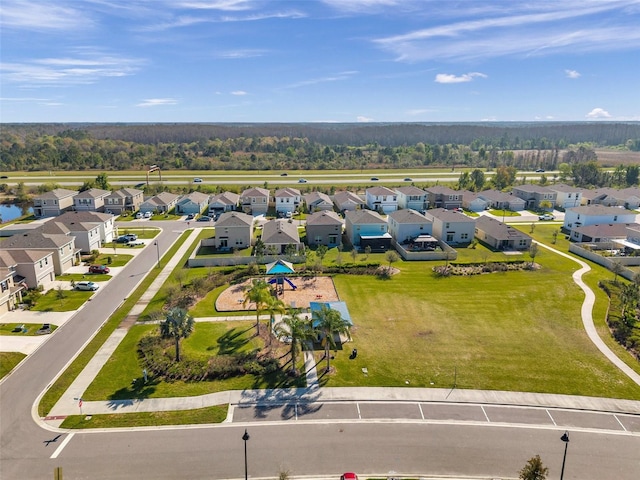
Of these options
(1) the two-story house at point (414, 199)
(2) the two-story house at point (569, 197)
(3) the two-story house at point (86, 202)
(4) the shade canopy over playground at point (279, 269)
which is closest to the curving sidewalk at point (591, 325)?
(4) the shade canopy over playground at point (279, 269)

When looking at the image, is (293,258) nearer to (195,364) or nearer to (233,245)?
(233,245)

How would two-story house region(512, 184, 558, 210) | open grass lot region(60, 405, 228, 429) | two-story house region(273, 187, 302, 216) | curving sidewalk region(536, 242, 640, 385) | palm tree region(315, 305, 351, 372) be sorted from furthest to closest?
two-story house region(512, 184, 558, 210)
two-story house region(273, 187, 302, 216)
curving sidewalk region(536, 242, 640, 385)
palm tree region(315, 305, 351, 372)
open grass lot region(60, 405, 228, 429)

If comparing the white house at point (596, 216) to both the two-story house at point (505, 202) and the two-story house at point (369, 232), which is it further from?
the two-story house at point (369, 232)

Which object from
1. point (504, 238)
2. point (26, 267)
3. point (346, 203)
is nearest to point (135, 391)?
point (26, 267)

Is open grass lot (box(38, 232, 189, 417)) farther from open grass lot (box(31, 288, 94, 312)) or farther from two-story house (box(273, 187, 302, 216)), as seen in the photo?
two-story house (box(273, 187, 302, 216))

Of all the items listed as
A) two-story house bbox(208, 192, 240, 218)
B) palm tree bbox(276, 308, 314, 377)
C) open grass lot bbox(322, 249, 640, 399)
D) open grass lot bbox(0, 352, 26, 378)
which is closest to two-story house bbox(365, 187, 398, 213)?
two-story house bbox(208, 192, 240, 218)

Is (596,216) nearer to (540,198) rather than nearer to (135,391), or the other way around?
(540,198)

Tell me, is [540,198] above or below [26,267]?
above
